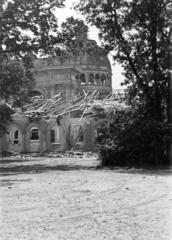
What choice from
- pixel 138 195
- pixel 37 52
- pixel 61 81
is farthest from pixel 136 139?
pixel 61 81

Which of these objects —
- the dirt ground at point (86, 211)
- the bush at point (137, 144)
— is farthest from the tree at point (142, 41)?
the dirt ground at point (86, 211)

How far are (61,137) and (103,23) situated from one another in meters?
16.7

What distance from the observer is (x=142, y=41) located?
19812mm

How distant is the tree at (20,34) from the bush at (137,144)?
4.73 meters

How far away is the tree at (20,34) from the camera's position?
62.9 ft

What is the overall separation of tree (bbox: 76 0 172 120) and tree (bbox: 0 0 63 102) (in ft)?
5.05

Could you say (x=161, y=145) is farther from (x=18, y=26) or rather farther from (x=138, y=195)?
(x=138, y=195)

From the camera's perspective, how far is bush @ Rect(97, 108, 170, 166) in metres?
18.8

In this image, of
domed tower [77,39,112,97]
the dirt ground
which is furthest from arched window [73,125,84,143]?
domed tower [77,39,112,97]

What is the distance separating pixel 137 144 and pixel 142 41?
14.0 feet

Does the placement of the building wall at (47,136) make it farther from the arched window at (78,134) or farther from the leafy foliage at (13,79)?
the leafy foliage at (13,79)

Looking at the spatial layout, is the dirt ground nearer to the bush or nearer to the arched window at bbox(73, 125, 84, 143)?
the bush

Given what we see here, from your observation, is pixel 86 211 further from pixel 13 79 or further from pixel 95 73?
pixel 95 73

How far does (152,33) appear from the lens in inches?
766
